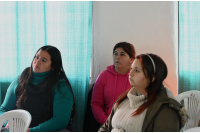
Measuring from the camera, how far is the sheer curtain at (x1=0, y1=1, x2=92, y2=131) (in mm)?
2164

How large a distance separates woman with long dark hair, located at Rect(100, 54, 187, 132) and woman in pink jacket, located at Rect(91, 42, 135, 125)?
2.13 feet

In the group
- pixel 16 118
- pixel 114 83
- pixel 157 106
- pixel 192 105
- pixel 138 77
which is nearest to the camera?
pixel 157 106

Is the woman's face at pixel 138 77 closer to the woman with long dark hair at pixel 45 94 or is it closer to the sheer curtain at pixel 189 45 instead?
the woman with long dark hair at pixel 45 94

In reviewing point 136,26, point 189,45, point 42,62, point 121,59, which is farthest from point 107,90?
point 189,45

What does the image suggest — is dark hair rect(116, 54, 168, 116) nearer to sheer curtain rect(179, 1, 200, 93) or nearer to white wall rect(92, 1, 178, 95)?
white wall rect(92, 1, 178, 95)

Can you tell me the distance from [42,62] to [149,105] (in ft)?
3.62

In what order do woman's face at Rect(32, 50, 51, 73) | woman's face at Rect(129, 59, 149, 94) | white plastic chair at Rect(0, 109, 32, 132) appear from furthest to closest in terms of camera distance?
woman's face at Rect(32, 50, 51, 73) → white plastic chair at Rect(0, 109, 32, 132) → woman's face at Rect(129, 59, 149, 94)

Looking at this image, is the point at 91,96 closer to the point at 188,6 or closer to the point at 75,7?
the point at 75,7

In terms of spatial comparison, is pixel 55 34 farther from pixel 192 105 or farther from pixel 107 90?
pixel 192 105

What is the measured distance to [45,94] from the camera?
1715 mm

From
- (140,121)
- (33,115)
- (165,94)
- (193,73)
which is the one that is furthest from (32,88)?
(193,73)

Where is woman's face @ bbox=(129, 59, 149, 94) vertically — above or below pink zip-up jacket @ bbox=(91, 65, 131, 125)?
above

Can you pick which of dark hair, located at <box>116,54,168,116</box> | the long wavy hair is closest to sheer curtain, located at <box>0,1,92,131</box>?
the long wavy hair

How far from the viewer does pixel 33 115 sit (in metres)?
1.71
